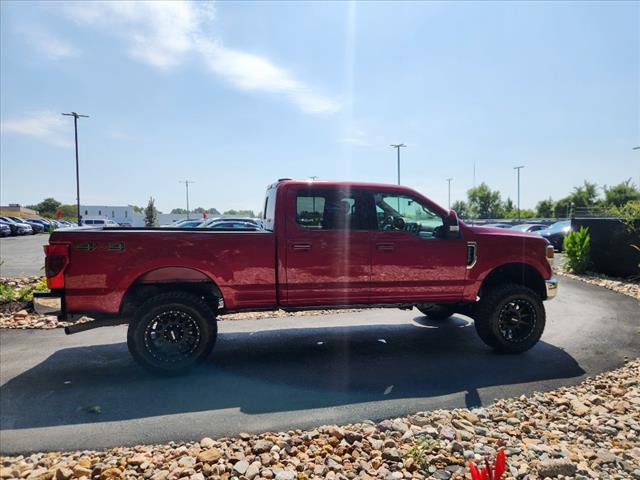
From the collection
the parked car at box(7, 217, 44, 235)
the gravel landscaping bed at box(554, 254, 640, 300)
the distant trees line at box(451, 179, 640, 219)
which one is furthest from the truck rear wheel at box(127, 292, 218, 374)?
the distant trees line at box(451, 179, 640, 219)

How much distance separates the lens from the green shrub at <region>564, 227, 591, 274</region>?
1173 centimetres

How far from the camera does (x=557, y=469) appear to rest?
8.86ft

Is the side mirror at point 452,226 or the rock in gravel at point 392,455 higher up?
the side mirror at point 452,226

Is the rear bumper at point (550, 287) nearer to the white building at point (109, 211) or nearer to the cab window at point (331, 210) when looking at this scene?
the cab window at point (331, 210)

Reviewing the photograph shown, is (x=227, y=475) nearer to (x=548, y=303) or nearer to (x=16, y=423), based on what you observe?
(x=16, y=423)

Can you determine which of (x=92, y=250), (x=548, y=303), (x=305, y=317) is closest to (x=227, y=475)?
(x=92, y=250)

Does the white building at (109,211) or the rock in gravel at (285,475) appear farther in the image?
the white building at (109,211)

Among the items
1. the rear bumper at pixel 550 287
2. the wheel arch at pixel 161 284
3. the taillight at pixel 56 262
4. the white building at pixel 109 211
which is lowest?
the rear bumper at pixel 550 287

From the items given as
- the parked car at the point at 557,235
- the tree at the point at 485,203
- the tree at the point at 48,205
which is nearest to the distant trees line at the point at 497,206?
the tree at the point at 485,203

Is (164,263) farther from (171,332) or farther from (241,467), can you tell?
(241,467)

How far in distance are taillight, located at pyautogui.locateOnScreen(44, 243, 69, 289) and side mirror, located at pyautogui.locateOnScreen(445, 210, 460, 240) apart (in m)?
4.29

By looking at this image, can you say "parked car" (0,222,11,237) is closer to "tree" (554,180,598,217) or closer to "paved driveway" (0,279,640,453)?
"paved driveway" (0,279,640,453)

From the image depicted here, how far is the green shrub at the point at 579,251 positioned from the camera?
462 inches

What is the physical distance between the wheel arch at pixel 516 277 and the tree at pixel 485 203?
76.0 m
